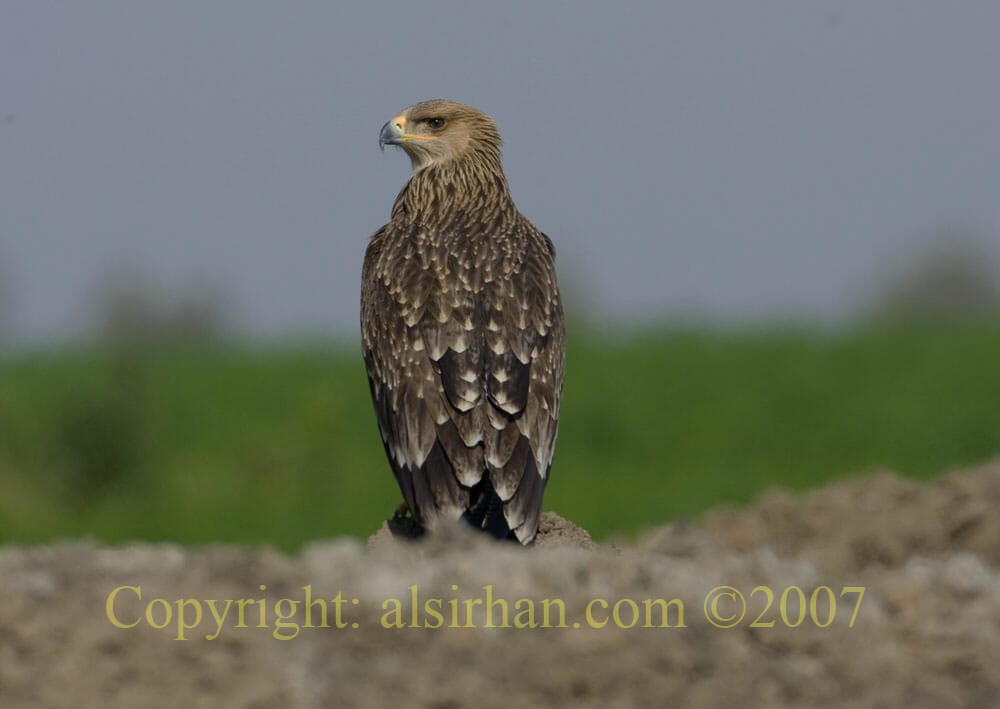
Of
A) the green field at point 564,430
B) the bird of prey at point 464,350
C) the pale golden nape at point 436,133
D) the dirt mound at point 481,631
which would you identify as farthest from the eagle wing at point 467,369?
the green field at point 564,430

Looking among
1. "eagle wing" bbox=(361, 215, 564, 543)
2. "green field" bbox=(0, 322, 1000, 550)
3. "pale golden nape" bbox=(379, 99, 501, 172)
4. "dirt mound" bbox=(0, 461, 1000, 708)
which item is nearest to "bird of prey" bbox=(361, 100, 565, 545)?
"eagle wing" bbox=(361, 215, 564, 543)

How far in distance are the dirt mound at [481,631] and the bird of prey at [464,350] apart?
1267 millimetres

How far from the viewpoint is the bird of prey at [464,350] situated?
25.5 ft

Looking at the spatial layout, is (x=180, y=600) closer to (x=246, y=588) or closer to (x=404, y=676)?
(x=246, y=588)

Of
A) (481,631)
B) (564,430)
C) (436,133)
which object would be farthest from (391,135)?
(564,430)

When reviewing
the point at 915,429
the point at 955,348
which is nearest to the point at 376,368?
the point at 915,429

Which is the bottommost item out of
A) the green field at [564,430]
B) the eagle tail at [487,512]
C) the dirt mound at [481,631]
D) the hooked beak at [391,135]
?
the green field at [564,430]

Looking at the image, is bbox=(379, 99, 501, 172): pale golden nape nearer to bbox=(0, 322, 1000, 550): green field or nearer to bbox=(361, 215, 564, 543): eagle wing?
bbox=(361, 215, 564, 543): eagle wing

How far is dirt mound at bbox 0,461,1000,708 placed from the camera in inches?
213

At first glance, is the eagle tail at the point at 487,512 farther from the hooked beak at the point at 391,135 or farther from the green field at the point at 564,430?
the green field at the point at 564,430

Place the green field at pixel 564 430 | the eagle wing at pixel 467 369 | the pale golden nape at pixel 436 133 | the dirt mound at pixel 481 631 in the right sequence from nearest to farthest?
the dirt mound at pixel 481 631 → the eagle wing at pixel 467 369 → the pale golden nape at pixel 436 133 → the green field at pixel 564 430

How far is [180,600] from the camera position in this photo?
5.84m

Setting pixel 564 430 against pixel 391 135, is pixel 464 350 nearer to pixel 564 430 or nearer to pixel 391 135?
pixel 391 135

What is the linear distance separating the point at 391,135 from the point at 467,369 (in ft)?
6.75
